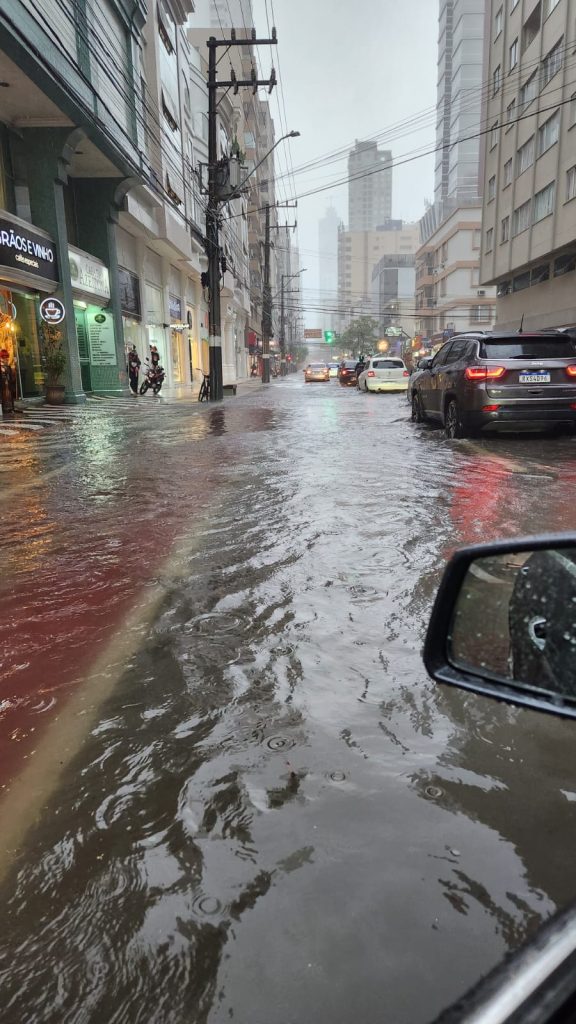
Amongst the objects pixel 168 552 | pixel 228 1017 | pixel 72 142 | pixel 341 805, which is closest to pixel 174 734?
pixel 341 805

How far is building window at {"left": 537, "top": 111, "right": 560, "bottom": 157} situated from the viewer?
2976 cm

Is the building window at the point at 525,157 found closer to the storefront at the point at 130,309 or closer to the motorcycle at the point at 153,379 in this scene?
the storefront at the point at 130,309

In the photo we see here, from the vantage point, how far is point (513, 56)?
3584 cm

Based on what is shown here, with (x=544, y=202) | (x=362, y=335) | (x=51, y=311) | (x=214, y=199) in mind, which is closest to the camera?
(x=51, y=311)

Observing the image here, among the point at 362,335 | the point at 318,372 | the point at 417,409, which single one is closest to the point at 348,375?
the point at 318,372

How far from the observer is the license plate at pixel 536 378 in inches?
364

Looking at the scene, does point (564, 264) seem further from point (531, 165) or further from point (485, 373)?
point (485, 373)

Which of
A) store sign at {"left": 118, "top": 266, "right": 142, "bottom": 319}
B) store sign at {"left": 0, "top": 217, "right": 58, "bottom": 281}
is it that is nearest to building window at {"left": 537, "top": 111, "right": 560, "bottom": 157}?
store sign at {"left": 118, "top": 266, "right": 142, "bottom": 319}

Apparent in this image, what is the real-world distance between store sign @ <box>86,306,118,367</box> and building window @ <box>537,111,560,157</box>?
21.9 m

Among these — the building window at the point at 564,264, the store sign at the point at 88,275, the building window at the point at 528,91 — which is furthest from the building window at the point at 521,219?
the store sign at the point at 88,275

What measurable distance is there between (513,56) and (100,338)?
1151 inches

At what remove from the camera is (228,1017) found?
4.18 ft

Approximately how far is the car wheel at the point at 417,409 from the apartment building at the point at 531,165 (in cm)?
1829

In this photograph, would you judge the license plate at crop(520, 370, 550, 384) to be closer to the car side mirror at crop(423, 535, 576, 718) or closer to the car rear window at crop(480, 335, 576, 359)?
the car rear window at crop(480, 335, 576, 359)
